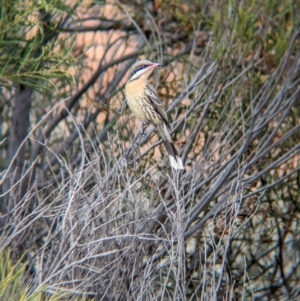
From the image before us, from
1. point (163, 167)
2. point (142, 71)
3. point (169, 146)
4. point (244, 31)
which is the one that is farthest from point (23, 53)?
point (244, 31)

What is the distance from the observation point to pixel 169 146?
19.2 feet

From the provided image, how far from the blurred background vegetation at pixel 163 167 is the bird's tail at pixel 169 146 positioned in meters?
0.09

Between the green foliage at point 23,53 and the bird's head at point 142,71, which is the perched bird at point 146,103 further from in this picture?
the green foliage at point 23,53

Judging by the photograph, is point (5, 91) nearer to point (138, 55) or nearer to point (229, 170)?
point (138, 55)

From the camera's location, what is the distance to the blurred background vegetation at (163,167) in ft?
14.5

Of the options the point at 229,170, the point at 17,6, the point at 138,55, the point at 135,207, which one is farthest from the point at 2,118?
the point at 135,207

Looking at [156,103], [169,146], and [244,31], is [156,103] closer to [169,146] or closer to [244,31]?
[169,146]

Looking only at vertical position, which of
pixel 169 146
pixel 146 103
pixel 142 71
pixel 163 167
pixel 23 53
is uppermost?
pixel 23 53

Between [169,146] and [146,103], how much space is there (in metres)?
0.45

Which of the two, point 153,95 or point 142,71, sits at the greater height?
point 142,71

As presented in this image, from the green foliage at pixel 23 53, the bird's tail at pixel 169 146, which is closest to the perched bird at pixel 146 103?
the bird's tail at pixel 169 146

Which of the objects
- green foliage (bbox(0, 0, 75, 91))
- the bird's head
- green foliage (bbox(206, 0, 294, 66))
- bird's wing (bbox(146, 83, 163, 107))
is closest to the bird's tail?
bird's wing (bbox(146, 83, 163, 107))

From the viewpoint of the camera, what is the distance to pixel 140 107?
6.16 metres

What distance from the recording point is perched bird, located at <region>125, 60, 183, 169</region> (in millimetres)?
6004
